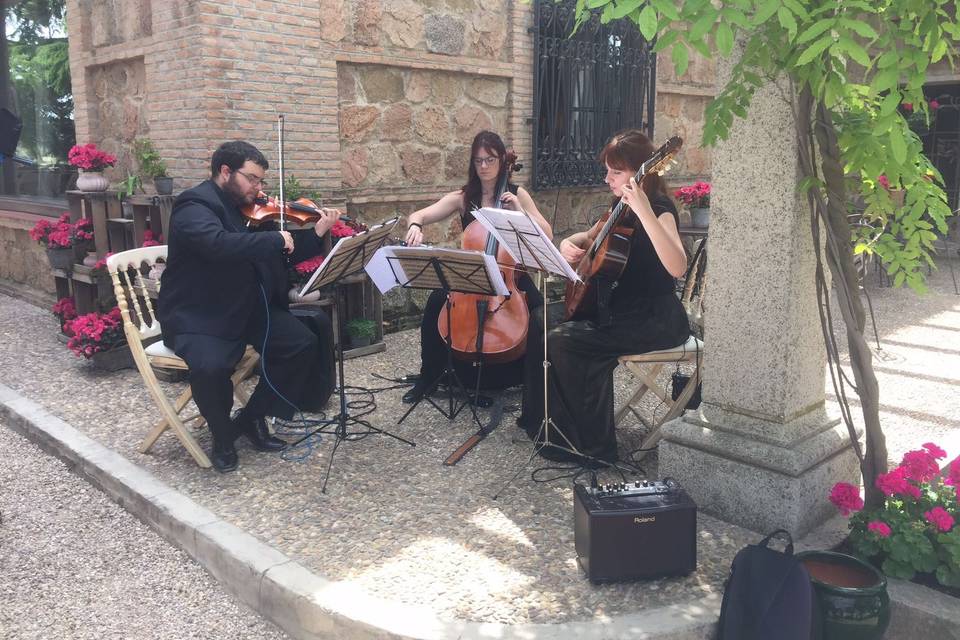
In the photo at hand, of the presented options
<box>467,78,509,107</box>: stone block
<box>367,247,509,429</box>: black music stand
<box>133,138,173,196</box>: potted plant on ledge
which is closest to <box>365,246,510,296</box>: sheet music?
<box>367,247,509,429</box>: black music stand

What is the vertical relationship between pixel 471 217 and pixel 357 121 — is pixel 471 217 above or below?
below

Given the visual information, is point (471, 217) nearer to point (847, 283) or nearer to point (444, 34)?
point (847, 283)

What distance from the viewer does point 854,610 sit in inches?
108

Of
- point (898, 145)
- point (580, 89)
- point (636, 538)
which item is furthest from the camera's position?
point (580, 89)

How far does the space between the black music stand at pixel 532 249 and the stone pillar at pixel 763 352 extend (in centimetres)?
65

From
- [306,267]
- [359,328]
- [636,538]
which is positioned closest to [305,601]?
[636,538]

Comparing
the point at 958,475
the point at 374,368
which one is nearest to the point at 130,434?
the point at 374,368

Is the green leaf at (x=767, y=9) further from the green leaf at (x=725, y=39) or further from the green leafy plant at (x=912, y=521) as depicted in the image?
the green leafy plant at (x=912, y=521)

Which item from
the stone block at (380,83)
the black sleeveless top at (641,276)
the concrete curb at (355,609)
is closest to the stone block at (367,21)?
the stone block at (380,83)

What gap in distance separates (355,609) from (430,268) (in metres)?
1.84

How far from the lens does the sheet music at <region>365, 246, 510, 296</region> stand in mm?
4004

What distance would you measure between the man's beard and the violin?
1.8 inches

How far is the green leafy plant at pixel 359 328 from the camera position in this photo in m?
6.54

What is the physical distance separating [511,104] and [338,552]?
5.76m
